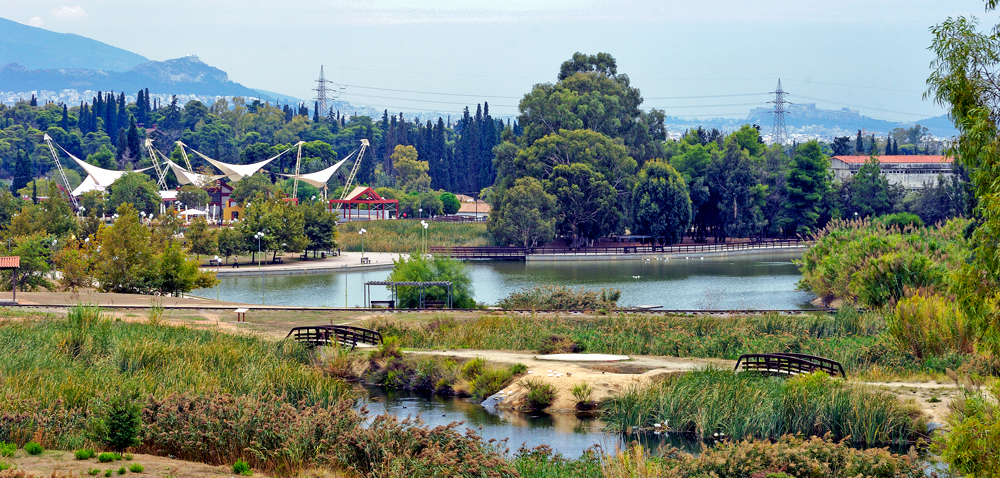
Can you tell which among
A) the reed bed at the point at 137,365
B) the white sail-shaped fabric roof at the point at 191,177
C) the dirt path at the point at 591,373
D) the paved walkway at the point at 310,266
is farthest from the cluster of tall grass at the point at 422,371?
the white sail-shaped fabric roof at the point at 191,177

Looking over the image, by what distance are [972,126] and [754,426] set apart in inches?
327

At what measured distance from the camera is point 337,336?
22.3 meters

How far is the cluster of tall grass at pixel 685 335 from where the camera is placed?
66.5ft

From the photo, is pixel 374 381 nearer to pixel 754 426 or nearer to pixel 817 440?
pixel 754 426

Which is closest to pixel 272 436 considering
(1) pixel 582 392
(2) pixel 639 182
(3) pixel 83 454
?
(3) pixel 83 454

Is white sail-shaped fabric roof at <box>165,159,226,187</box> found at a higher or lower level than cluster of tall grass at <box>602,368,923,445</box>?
higher

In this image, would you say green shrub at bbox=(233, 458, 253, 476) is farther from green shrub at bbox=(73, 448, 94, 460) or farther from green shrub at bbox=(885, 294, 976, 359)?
green shrub at bbox=(885, 294, 976, 359)

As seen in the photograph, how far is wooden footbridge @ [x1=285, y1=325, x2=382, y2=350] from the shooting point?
21828 mm

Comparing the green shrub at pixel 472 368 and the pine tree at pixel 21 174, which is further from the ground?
the pine tree at pixel 21 174

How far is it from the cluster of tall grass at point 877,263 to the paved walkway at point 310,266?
2494cm

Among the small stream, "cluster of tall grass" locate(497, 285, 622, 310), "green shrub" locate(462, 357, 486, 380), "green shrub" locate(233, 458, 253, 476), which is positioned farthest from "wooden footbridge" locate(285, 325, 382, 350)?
"green shrub" locate(233, 458, 253, 476)

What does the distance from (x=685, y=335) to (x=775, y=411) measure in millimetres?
7486

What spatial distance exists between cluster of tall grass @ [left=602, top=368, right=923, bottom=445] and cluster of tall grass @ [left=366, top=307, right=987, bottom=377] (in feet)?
11.4

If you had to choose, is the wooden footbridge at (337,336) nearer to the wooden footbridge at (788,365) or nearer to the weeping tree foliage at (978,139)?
the wooden footbridge at (788,365)
